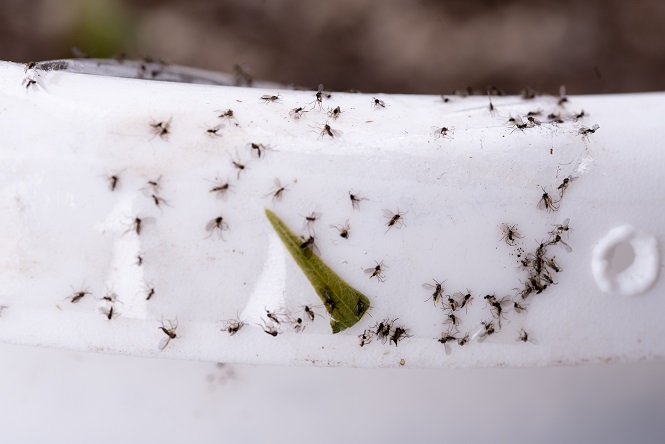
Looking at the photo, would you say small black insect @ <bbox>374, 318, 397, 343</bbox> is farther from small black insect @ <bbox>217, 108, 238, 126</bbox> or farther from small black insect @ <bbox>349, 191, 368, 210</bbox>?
small black insect @ <bbox>217, 108, 238, 126</bbox>

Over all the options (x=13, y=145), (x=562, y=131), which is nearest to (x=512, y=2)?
(x=562, y=131)

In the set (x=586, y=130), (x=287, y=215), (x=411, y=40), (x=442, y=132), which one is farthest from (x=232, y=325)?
(x=411, y=40)

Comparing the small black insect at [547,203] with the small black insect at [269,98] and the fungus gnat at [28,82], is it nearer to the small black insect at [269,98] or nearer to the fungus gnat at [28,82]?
the small black insect at [269,98]

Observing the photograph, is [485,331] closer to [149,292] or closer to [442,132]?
[442,132]

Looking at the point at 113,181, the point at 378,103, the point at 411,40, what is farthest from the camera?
the point at 411,40

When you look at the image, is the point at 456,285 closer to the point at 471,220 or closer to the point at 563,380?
the point at 471,220

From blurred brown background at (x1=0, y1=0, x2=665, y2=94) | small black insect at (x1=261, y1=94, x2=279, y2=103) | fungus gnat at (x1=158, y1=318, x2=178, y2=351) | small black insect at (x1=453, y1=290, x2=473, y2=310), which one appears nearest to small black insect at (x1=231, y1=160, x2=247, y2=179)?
small black insect at (x1=261, y1=94, x2=279, y2=103)
